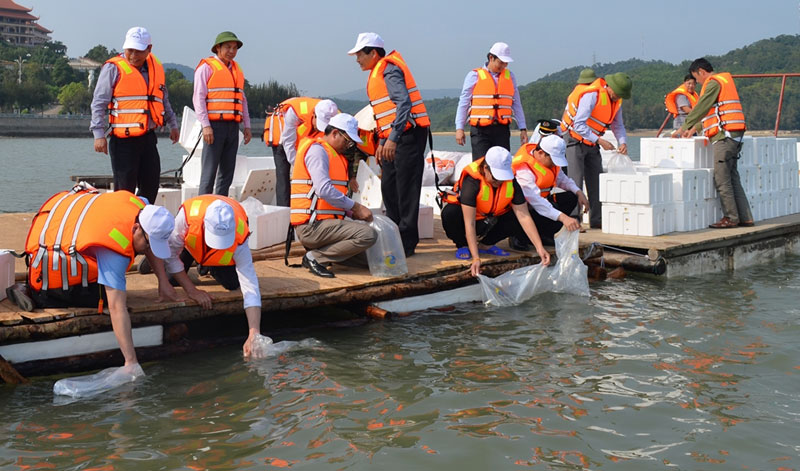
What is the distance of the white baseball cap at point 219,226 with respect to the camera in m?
5.84

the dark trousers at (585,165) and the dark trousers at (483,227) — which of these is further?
the dark trousers at (585,165)

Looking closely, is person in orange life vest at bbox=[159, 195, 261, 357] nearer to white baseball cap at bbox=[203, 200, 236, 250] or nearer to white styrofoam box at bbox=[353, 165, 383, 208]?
white baseball cap at bbox=[203, 200, 236, 250]

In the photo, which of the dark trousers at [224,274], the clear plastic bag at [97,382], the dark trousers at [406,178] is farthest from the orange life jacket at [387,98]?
the clear plastic bag at [97,382]

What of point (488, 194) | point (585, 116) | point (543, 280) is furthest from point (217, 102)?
point (585, 116)

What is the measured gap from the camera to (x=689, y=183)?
33.5 feet

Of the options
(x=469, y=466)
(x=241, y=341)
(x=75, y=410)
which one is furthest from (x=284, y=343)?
(x=469, y=466)

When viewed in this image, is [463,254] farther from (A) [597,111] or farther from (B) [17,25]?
(B) [17,25]

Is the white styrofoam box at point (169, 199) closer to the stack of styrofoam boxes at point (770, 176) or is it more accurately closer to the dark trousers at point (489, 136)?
the dark trousers at point (489, 136)

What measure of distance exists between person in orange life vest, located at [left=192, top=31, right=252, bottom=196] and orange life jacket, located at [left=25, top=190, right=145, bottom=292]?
2835 mm

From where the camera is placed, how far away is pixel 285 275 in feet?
23.6

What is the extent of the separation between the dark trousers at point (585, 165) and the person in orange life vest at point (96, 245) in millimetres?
5806

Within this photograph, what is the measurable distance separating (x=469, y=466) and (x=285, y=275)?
309 cm

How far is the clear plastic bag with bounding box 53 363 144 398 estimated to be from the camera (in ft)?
17.8

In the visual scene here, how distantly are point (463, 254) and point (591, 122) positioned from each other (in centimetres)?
276
